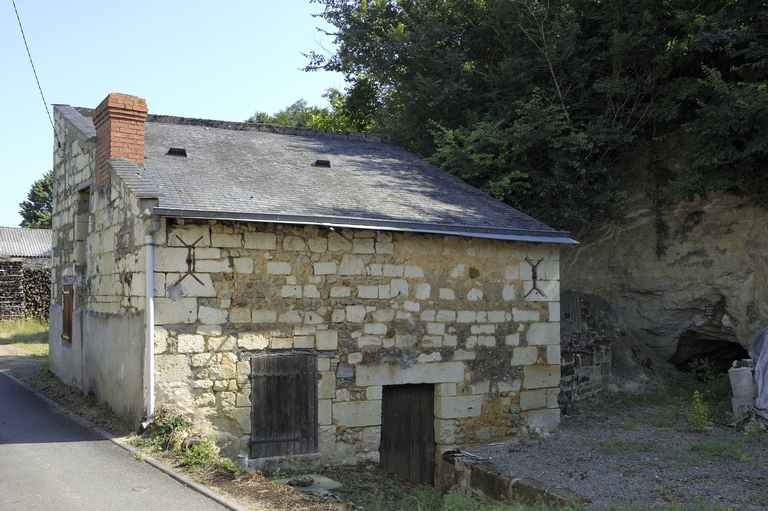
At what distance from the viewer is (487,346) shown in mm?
9578

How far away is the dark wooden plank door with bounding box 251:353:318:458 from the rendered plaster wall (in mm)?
1359

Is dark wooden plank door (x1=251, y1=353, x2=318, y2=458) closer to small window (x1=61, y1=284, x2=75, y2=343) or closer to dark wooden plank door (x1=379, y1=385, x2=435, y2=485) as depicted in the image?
dark wooden plank door (x1=379, y1=385, x2=435, y2=485)

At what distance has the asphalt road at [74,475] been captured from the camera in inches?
224

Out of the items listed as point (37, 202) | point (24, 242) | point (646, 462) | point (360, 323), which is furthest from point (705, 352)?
point (37, 202)

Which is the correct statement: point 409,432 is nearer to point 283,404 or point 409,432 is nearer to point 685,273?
point 283,404

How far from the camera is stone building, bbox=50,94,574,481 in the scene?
25.6ft

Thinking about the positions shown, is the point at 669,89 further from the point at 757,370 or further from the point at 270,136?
the point at 270,136

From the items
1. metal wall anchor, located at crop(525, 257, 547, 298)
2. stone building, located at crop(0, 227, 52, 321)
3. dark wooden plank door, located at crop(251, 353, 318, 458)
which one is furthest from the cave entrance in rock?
stone building, located at crop(0, 227, 52, 321)

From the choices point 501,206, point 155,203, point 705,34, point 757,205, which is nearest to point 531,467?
point 501,206

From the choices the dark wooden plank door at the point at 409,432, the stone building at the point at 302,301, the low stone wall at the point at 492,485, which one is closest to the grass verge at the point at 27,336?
the stone building at the point at 302,301

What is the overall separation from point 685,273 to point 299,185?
7944 mm

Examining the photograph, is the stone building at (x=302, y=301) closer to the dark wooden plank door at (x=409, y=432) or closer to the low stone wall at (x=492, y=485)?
the dark wooden plank door at (x=409, y=432)

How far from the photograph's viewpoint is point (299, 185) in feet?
30.8

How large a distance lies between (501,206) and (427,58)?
5.75 m
